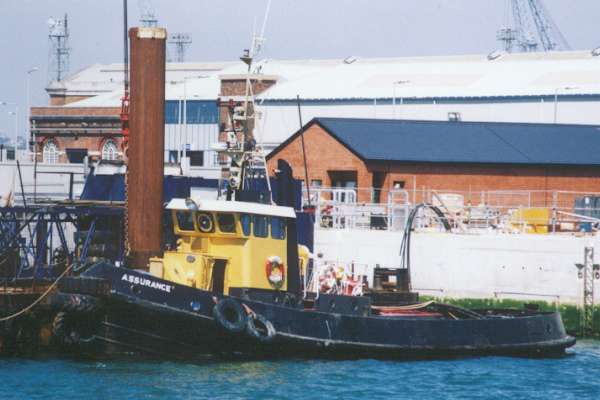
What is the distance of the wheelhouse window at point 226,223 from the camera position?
105 feet

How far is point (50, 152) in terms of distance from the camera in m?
84.1

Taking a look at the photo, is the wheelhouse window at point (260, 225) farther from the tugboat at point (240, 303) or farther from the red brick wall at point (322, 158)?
the red brick wall at point (322, 158)

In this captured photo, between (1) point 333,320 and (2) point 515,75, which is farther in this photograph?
(2) point 515,75

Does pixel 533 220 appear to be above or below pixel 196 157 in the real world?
below

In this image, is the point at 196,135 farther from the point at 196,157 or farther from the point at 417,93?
the point at 417,93

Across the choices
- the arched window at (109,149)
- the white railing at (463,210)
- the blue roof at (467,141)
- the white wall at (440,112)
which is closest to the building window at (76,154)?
the arched window at (109,149)

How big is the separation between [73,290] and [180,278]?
97.4 inches

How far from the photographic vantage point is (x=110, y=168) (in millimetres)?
44906

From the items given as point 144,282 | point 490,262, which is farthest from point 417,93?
point 144,282

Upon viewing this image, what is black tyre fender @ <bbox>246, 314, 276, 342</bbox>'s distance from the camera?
30812mm

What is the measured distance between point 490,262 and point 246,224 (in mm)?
11982

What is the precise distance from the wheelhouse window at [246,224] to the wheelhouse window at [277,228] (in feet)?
2.14

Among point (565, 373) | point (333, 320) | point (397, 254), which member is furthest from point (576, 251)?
point (333, 320)

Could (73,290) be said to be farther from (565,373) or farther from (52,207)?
(565,373)
